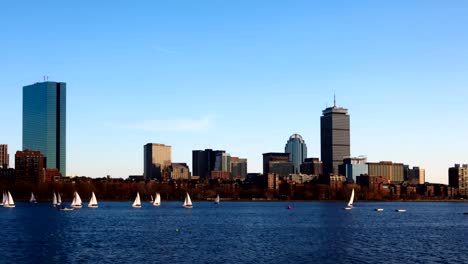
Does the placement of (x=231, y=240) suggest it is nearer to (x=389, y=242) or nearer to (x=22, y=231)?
(x=389, y=242)

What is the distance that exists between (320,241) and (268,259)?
907 inches

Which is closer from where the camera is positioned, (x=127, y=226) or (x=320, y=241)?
(x=320, y=241)

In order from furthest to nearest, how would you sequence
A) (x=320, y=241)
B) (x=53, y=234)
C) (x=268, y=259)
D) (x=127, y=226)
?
(x=127, y=226) < (x=53, y=234) < (x=320, y=241) < (x=268, y=259)

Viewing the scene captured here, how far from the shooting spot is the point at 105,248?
8538 centimetres

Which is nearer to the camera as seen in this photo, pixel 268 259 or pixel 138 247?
pixel 268 259

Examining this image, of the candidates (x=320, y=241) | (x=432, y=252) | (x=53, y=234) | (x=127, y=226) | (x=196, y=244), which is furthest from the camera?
(x=127, y=226)

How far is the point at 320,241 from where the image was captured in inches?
3848

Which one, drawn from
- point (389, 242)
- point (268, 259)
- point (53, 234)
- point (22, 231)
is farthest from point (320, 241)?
point (22, 231)

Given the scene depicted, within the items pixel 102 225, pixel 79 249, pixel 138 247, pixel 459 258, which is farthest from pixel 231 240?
pixel 102 225

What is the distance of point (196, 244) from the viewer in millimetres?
91500

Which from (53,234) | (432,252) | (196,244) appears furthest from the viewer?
(53,234)

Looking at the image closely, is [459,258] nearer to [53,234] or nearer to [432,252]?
[432,252]

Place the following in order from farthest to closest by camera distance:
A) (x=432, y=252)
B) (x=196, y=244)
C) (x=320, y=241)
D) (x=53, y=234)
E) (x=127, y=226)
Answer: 1. (x=127, y=226)
2. (x=53, y=234)
3. (x=320, y=241)
4. (x=196, y=244)
5. (x=432, y=252)

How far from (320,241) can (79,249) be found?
3230cm
